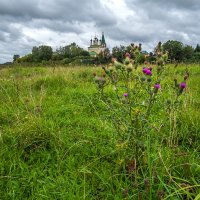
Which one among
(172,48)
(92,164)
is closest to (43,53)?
(172,48)

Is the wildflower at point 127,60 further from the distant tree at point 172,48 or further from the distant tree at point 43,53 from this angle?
the distant tree at point 43,53

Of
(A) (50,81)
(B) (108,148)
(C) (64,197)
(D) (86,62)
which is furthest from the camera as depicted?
(D) (86,62)

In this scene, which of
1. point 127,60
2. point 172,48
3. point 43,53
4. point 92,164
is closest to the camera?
point 127,60

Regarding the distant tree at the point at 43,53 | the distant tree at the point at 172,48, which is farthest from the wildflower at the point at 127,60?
the distant tree at the point at 43,53

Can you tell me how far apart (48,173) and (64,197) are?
0.53m

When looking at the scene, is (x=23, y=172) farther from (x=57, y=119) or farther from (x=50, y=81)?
(x=50, y=81)

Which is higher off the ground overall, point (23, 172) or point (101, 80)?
point (101, 80)

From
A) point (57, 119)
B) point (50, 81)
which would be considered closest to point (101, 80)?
point (57, 119)

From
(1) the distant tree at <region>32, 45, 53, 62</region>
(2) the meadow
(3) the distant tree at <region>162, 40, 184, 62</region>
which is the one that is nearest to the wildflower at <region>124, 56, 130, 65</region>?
(2) the meadow

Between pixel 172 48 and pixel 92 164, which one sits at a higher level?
pixel 172 48

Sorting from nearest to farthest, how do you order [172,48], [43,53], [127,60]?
Answer: [127,60] < [172,48] < [43,53]

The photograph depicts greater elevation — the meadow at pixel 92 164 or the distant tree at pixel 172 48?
the distant tree at pixel 172 48

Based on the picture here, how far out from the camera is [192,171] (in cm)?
219

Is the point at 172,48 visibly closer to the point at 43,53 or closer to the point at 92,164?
the point at 92,164
